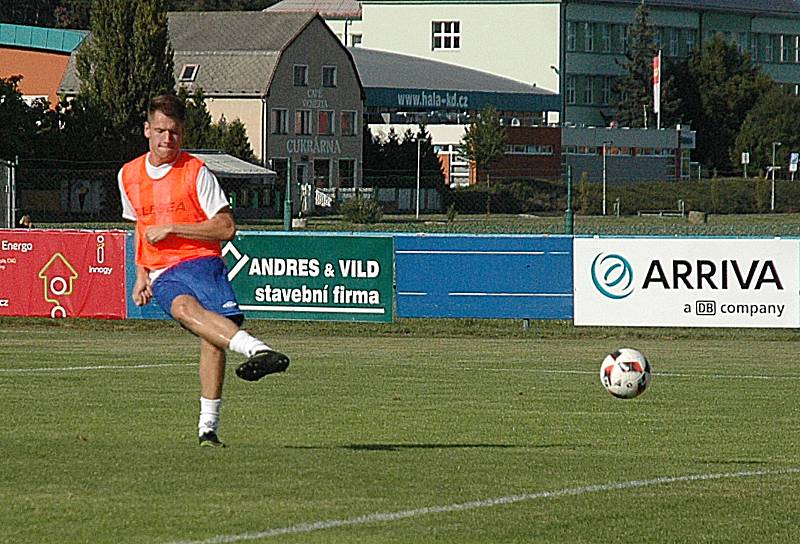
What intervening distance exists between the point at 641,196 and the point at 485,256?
54506 millimetres

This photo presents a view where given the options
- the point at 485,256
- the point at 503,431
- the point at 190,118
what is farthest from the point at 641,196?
the point at 503,431

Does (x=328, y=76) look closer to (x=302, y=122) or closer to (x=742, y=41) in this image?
(x=302, y=122)

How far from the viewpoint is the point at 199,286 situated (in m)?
9.74

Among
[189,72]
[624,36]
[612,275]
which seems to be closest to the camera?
[612,275]

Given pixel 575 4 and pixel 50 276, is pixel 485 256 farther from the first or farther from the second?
pixel 575 4

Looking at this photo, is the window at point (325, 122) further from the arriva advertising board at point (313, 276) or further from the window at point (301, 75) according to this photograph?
the arriva advertising board at point (313, 276)

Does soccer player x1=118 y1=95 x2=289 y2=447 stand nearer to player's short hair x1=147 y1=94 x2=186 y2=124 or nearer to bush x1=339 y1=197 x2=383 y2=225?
player's short hair x1=147 y1=94 x2=186 y2=124

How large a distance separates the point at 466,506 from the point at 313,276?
1762cm

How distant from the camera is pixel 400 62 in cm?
10162

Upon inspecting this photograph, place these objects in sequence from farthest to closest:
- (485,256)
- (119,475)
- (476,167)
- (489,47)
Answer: (489,47) < (476,167) < (485,256) < (119,475)

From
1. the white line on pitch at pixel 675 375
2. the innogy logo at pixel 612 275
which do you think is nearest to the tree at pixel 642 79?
the innogy logo at pixel 612 275

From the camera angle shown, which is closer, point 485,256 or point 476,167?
point 485,256

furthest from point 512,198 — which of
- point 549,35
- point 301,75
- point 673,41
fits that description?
point 673,41

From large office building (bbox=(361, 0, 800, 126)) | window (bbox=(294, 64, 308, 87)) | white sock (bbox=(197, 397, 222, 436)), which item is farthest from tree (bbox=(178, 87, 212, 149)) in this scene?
white sock (bbox=(197, 397, 222, 436))
